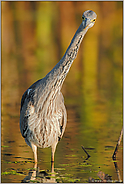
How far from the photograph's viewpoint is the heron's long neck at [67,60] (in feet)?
19.4

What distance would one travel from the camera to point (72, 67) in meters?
20.5

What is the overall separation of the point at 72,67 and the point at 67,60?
14355mm

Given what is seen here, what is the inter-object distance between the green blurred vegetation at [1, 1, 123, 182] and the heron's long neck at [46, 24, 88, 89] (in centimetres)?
173

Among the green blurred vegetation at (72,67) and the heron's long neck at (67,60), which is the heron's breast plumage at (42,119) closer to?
the heron's long neck at (67,60)

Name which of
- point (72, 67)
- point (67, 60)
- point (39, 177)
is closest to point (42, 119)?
point (39, 177)

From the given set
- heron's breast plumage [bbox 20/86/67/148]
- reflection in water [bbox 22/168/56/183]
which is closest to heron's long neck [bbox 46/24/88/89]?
heron's breast plumage [bbox 20/86/67/148]

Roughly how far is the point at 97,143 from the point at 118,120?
2.06 m

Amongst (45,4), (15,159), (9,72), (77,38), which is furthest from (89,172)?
(45,4)

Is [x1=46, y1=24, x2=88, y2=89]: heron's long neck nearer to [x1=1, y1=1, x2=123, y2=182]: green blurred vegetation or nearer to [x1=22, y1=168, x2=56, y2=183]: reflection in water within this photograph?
[x1=22, y1=168, x2=56, y2=183]: reflection in water

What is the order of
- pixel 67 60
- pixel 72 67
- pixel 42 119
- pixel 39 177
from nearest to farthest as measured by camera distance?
pixel 67 60 < pixel 39 177 < pixel 42 119 < pixel 72 67

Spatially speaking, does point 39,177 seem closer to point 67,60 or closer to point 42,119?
point 42,119

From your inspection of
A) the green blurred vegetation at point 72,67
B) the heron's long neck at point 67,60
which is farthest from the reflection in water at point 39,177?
the heron's long neck at point 67,60

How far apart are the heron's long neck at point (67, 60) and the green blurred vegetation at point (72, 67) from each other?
1732 millimetres

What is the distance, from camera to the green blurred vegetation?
28.4 ft
